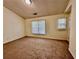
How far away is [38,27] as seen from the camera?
6938 millimetres

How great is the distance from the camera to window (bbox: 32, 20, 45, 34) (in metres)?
6.63

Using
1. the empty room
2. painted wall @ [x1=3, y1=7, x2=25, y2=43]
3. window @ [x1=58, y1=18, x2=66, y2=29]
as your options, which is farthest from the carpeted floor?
window @ [x1=58, y1=18, x2=66, y2=29]

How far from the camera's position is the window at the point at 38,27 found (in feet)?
21.7

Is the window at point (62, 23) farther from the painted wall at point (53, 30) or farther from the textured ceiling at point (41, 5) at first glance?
the textured ceiling at point (41, 5)

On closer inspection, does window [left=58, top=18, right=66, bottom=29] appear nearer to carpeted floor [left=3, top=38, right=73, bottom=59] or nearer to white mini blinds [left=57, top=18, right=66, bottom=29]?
white mini blinds [left=57, top=18, right=66, bottom=29]

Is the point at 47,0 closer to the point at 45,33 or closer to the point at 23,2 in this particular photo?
the point at 23,2

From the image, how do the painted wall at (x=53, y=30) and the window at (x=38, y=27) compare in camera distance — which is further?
the window at (x=38, y=27)

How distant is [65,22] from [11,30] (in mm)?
3677

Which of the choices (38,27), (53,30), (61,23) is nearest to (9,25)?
(38,27)

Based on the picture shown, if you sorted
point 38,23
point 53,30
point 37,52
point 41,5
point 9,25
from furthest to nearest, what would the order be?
point 38,23
point 53,30
point 9,25
point 41,5
point 37,52

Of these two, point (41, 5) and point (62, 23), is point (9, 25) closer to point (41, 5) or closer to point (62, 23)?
point (41, 5)

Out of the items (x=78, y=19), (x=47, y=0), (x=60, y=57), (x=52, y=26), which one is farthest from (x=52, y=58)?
(x=52, y=26)

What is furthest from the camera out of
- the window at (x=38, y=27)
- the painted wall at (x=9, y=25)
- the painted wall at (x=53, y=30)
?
the window at (x=38, y=27)

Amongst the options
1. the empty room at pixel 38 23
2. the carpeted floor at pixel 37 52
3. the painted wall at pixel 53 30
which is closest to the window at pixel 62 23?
the empty room at pixel 38 23
